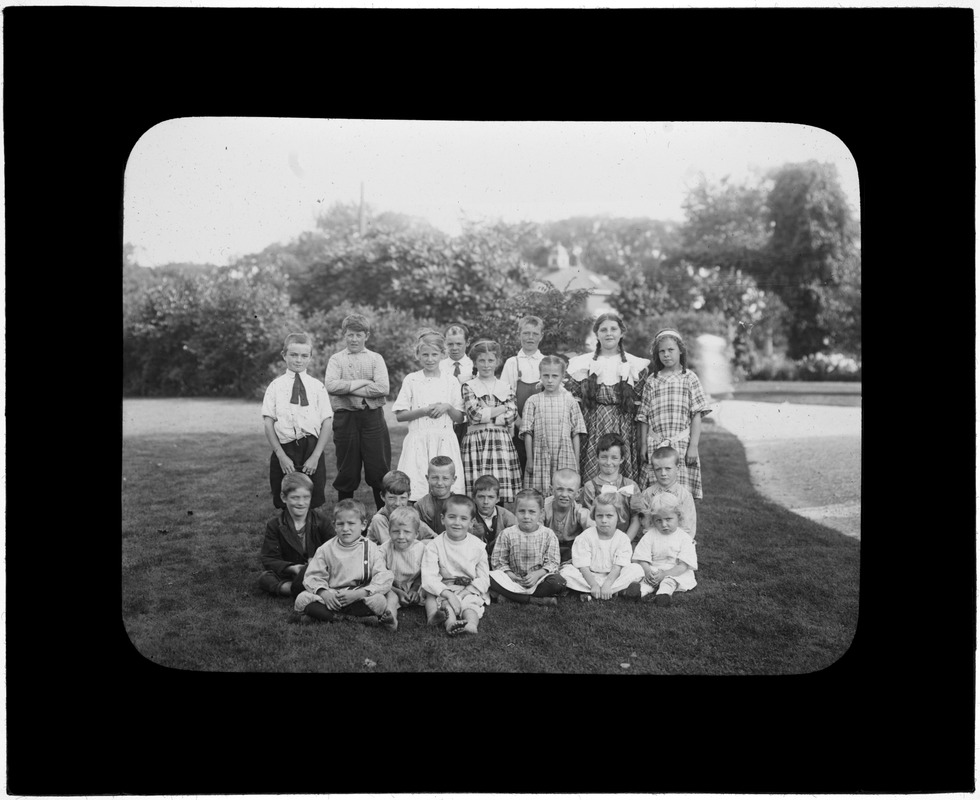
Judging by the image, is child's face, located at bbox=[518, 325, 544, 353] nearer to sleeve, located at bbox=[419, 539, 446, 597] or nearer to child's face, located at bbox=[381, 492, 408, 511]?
child's face, located at bbox=[381, 492, 408, 511]

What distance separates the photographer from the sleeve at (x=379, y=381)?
11.1ft

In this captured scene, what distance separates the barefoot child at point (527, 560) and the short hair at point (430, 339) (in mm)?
740

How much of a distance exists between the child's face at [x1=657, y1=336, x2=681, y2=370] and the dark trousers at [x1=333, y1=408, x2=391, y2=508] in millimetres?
1285

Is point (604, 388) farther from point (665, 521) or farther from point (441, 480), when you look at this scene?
point (441, 480)

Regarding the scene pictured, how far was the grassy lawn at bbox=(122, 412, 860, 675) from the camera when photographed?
313 cm

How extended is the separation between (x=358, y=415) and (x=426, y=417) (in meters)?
0.31

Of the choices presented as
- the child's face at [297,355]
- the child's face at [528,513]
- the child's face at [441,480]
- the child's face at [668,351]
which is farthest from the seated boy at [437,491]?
the child's face at [668,351]

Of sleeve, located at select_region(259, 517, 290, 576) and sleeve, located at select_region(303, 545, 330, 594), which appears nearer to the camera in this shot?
sleeve, located at select_region(303, 545, 330, 594)

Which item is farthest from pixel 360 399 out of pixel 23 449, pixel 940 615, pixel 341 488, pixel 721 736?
pixel 940 615

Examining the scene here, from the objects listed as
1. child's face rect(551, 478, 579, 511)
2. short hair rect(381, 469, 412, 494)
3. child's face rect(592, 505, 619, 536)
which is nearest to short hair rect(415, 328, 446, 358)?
short hair rect(381, 469, 412, 494)

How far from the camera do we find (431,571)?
322 cm

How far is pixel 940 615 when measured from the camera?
10.5 feet

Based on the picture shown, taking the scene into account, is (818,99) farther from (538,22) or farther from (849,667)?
(849,667)

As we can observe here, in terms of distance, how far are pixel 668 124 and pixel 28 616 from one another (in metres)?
3.40
